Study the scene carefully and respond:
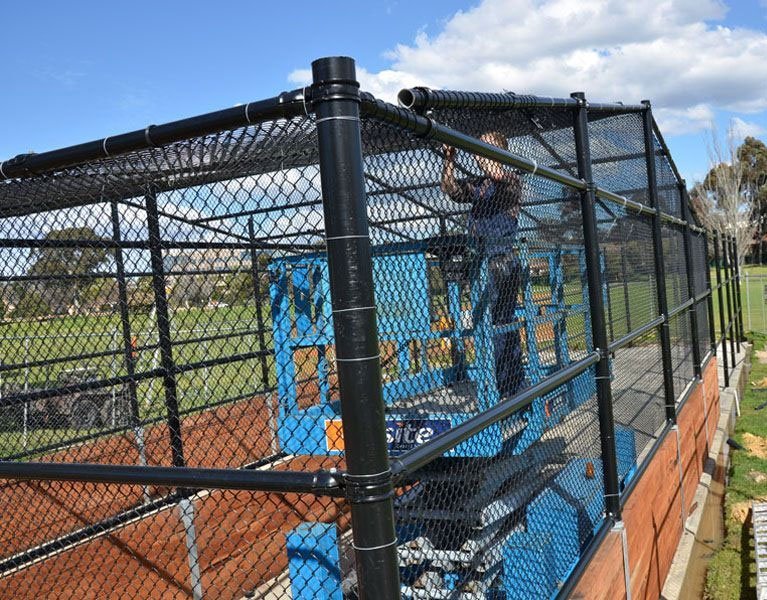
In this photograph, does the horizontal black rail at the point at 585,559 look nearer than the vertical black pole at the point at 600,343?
Yes

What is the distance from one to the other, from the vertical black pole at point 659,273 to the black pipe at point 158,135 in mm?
5219

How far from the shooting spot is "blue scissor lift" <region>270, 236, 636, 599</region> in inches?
139

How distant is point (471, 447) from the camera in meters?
3.89

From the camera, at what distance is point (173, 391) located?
5695 mm

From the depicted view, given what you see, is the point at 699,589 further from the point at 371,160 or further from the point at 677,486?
the point at 371,160

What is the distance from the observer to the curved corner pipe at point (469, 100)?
257 cm

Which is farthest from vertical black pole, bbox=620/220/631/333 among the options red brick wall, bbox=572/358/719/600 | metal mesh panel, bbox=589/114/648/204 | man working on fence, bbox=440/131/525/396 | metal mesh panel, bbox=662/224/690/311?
man working on fence, bbox=440/131/525/396

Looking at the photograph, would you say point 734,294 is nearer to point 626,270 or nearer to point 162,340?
point 626,270

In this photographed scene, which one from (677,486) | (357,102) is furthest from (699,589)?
(357,102)

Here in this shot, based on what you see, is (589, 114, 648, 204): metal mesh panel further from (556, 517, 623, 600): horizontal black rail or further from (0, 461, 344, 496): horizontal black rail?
(0, 461, 344, 496): horizontal black rail

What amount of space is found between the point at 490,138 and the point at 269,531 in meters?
3.83

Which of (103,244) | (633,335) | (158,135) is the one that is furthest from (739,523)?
(158,135)

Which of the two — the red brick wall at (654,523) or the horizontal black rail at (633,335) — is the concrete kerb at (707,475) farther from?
the horizontal black rail at (633,335)

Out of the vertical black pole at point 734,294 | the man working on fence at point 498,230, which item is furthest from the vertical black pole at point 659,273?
the vertical black pole at point 734,294
